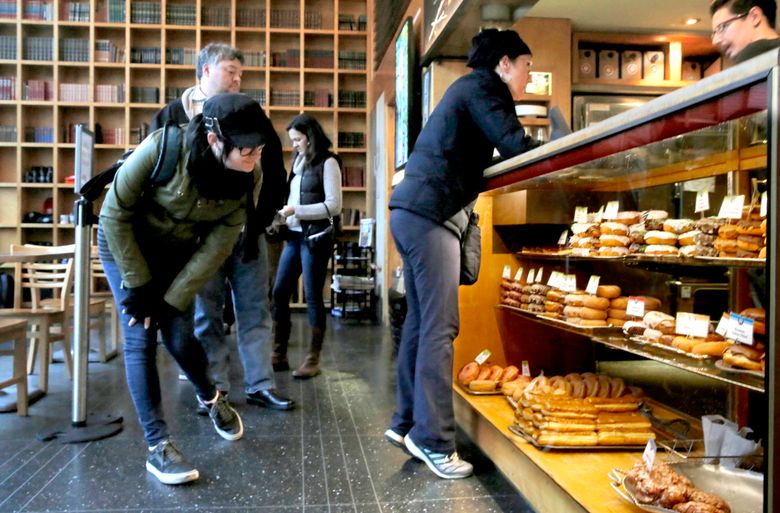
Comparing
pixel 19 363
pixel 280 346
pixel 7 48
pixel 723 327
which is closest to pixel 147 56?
pixel 7 48

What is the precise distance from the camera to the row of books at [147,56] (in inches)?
278

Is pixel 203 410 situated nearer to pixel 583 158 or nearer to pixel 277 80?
pixel 583 158

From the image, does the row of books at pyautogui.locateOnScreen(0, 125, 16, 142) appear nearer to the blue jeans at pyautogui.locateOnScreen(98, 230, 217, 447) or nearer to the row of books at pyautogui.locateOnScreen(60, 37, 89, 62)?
the row of books at pyautogui.locateOnScreen(60, 37, 89, 62)

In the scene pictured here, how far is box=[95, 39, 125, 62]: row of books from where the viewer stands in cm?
704

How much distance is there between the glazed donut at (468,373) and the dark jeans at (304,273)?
1.22 meters

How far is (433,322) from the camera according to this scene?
6.77ft

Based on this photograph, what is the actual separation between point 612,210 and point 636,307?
323 millimetres

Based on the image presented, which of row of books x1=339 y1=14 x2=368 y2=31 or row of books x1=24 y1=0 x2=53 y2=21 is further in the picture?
row of books x1=339 y1=14 x2=368 y2=31

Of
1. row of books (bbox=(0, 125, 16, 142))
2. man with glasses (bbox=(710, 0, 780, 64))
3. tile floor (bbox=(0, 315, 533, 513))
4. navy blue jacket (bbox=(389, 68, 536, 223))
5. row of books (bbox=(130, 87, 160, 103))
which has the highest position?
row of books (bbox=(130, 87, 160, 103))

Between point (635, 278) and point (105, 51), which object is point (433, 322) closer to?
point (635, 278)

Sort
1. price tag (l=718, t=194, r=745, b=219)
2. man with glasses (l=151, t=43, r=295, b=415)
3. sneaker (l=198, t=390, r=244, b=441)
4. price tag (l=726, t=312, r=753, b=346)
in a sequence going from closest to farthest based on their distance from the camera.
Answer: price tag (l=726, t=312, r=753, b=346), price tag (l=718, t=194, r=745, b=219), sneaker (l=198, t=390, r=244, b=441), man with glasses (l=151, t=43, r=295, b=415)

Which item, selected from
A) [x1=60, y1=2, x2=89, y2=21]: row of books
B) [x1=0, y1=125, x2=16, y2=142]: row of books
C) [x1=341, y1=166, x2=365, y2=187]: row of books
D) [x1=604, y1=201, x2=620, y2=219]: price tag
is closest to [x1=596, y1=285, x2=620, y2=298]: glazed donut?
[x1=604, y1=201, x2=620, y2=219]: price tag

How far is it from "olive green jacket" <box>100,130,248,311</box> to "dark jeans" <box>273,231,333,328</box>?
1.33m

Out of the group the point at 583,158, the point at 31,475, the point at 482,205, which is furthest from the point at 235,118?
the point at 31,475
